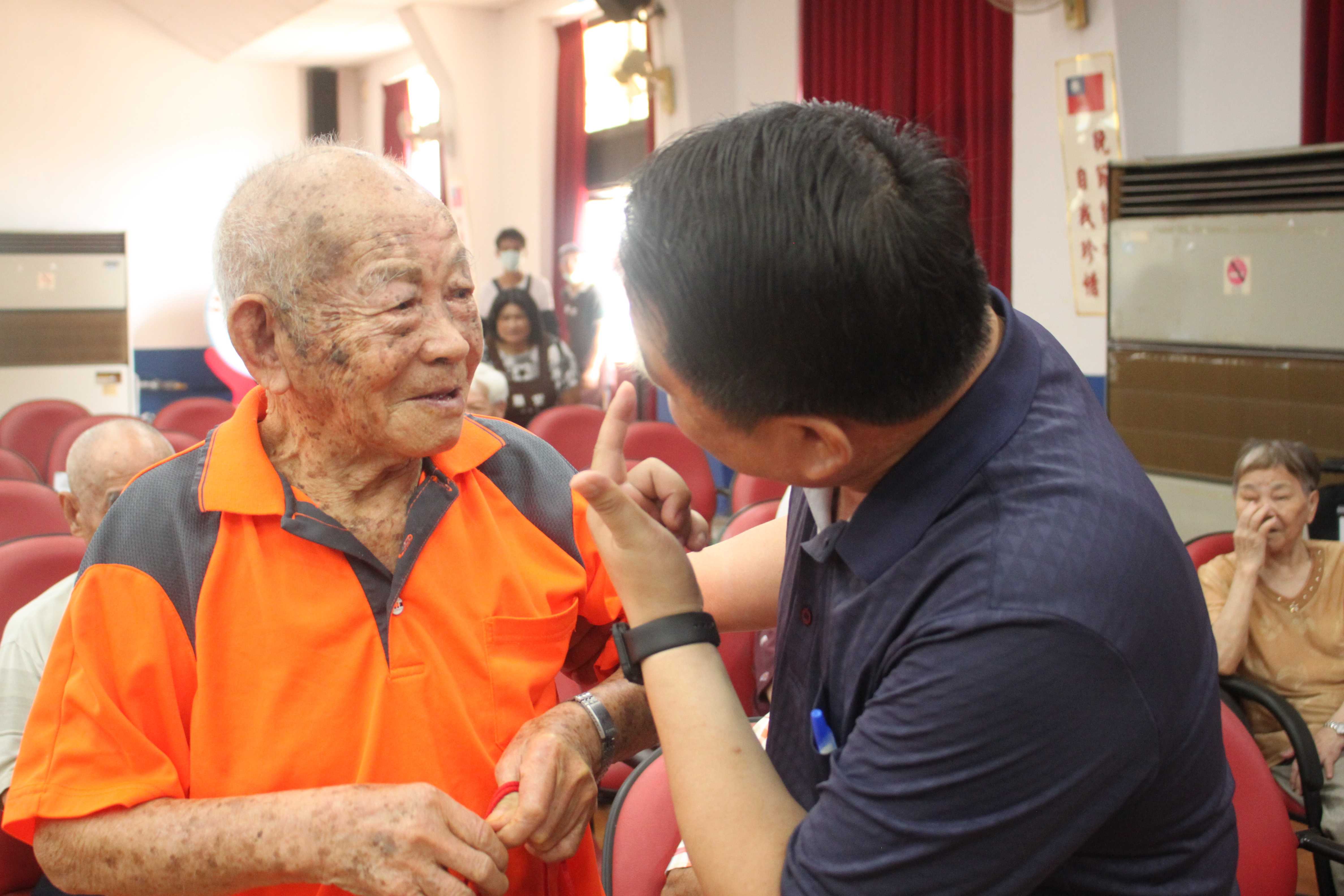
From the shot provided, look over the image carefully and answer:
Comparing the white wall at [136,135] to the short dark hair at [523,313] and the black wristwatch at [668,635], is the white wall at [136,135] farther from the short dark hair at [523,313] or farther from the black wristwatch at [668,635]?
the black wristwatch at [668,635]

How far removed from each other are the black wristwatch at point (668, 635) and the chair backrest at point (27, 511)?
290cm

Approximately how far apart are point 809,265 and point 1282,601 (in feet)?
8.91

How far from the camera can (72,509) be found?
7.95 feet

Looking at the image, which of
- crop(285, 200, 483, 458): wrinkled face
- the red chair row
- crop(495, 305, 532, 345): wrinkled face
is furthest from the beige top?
the red chair row

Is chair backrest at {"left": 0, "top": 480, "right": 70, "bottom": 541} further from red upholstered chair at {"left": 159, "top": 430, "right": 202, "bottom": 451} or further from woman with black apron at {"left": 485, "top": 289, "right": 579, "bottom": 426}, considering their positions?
woman with black apron at {"left": 485, "top": 289, "right": 579, "bottom": 426}

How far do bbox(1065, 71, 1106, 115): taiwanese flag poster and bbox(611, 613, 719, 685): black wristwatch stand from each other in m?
4.51

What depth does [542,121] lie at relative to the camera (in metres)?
8.69

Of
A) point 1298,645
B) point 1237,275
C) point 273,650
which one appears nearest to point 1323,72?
point 1237,275

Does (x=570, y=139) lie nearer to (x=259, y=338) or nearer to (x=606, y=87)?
(x=606, y=87)

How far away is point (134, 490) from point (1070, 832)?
93cm

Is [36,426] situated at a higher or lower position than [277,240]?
lower

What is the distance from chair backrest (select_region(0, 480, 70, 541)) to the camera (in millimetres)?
3217

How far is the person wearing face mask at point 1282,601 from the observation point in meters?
2.75

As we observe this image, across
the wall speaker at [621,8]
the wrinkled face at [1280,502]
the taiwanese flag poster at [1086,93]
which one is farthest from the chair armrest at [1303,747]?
the wall speaker at [621,8]
